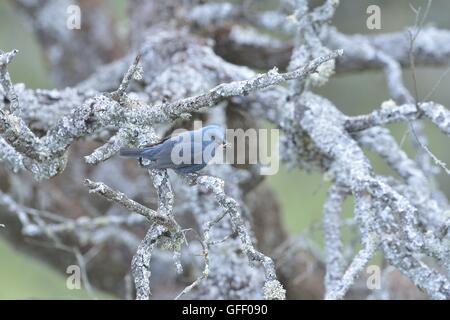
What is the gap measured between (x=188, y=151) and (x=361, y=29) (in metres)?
3.91

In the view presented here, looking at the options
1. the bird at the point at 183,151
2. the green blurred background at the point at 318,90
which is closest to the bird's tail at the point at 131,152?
the bird at the point at 183,151

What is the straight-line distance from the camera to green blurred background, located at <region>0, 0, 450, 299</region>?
19.3ft

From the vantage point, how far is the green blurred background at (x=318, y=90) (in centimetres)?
589

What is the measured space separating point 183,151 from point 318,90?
3.82 m

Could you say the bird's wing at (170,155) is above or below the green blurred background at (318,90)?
below

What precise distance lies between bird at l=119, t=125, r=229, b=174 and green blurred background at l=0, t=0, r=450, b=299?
3298 millimetres

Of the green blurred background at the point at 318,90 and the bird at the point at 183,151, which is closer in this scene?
the bird at the point at 183,151

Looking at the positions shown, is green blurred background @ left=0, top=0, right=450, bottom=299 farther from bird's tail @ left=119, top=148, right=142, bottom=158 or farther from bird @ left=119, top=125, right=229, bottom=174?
bird's tail @ left=119, top=148, right=142, bottom=158

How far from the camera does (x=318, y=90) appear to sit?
6094mm

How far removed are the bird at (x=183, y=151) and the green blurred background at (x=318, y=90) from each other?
3298 millimetres

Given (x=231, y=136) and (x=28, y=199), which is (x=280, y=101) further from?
(x=28, y=199)

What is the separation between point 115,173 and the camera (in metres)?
4.18

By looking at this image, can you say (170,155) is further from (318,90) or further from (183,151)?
(318,90)

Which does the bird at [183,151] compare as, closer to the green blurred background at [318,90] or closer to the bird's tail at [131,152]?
the bird's tail at [131,152]
